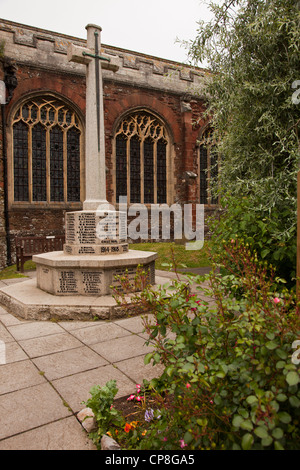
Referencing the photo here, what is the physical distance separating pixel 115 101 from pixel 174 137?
3.35 m

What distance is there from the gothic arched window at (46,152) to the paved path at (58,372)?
29.7 feet

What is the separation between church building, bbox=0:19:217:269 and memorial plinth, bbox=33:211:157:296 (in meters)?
5.54

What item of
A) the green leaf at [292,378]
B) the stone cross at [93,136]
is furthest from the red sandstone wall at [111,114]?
the green leaf at [292,378]

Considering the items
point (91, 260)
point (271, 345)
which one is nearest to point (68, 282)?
point (91, 260)

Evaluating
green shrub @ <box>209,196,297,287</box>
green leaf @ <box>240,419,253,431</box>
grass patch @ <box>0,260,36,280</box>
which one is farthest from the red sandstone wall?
green leaf @ <box>240,419,253,431</box>

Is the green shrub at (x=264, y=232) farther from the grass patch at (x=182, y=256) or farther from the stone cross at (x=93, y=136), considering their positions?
the grass patch at (x=182, y=256)

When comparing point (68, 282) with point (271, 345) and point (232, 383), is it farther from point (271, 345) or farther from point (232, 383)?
point (271, 345)

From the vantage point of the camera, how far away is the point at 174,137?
15617 millimetres

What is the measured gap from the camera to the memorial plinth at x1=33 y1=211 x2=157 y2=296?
5215 millimetres

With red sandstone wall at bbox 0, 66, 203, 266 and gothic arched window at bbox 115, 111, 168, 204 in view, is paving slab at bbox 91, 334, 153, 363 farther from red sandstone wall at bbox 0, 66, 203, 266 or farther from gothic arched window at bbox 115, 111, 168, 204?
gothic arched window at bbox 115, 111, 168, 204

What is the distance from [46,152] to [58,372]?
11.5 metres

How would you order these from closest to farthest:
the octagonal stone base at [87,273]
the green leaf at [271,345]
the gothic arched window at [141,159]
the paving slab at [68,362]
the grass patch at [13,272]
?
the green leaf at [271,345] < the paving slab at [68,362] < the octagonal stone base at [87,273] < the grass patch at [13,272] < the gothic arched window at [141,159]

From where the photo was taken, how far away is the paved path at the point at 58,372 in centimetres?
218

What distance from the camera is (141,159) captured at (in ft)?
49.2
